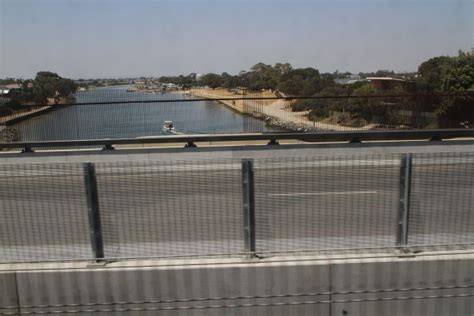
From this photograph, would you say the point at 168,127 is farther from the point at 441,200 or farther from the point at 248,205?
the point at 248,205

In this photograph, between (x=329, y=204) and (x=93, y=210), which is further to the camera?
(x=329, y=204)

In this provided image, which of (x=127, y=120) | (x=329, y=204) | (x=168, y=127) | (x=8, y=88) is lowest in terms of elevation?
(x=168, y=127)

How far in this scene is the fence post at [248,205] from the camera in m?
5.05

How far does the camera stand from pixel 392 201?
584cm

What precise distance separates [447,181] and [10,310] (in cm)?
499

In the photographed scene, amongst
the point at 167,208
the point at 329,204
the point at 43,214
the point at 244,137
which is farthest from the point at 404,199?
the point at 244,137

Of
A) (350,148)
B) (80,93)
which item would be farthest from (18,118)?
(350,148)

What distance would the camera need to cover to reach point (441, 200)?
19.4 ft

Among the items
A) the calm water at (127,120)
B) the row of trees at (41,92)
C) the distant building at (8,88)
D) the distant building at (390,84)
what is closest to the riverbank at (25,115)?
the calm water at (127,120)

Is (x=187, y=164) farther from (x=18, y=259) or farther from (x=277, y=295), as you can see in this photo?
(x=18, y=259)

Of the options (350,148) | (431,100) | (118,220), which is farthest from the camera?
(431,100)

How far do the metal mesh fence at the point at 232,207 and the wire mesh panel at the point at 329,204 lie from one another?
0.6 inches

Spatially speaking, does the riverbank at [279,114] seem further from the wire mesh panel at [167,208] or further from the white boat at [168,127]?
the wire mesh panel at [167,208]

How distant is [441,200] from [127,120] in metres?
14.1
